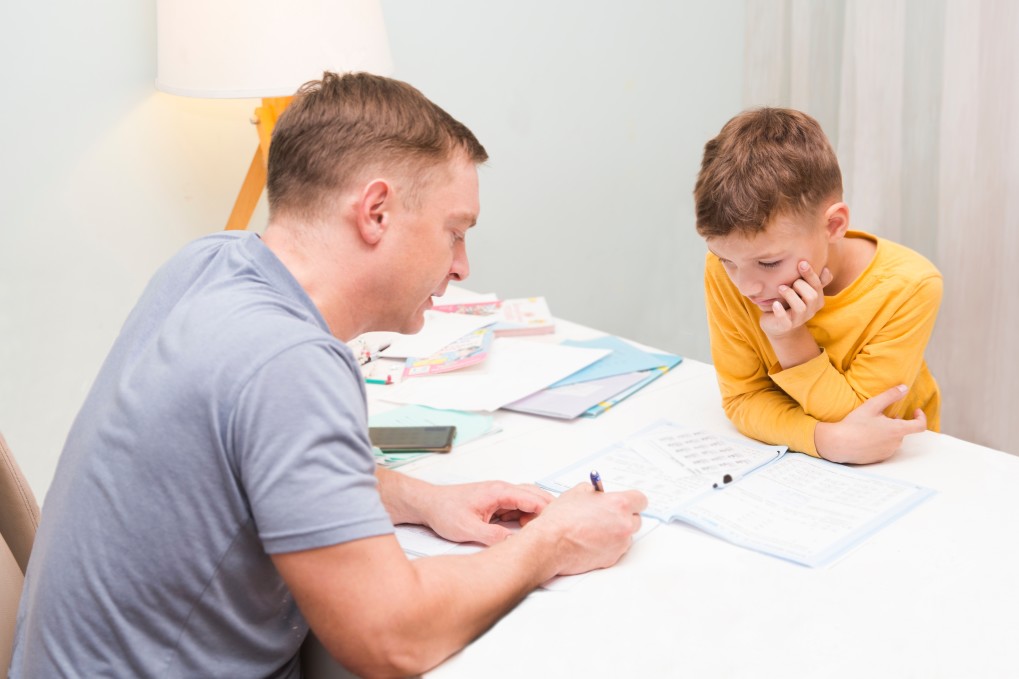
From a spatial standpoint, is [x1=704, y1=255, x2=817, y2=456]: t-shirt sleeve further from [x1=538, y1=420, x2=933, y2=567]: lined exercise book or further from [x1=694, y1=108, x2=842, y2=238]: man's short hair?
[x1=694, y1=108, x2=842, y2=238]: man's short hair

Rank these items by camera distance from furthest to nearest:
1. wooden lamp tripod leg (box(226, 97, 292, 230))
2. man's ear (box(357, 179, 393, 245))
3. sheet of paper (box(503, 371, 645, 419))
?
wooden lamp tripod leg (box(226, 97, 292, 230)), sheet of paper (box(503, 371, 645, 419)), man's ear (box(357, 179, 393, 245))

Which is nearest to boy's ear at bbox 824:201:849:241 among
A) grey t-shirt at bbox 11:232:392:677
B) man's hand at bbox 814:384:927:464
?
man's hand at bbox 814:384:927:464

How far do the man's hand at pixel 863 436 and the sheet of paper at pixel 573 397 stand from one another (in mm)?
367

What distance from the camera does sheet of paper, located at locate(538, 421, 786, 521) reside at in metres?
1.15

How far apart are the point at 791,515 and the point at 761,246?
0.36m

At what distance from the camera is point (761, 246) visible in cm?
122

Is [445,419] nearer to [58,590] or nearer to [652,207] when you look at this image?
[58,590]

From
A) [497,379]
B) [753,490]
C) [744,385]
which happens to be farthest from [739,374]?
[497,379]

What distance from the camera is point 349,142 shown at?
0.98m

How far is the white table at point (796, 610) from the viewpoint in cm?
81

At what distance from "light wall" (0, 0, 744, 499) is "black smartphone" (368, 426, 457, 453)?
3.12ft

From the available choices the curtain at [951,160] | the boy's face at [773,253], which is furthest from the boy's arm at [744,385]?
the curtain at [951,160]

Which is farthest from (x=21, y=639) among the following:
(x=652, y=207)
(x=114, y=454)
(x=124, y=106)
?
(x=652, y=207)

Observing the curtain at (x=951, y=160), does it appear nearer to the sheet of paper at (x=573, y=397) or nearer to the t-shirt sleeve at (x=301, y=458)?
the sheet of paper at (x=573, y=397)
